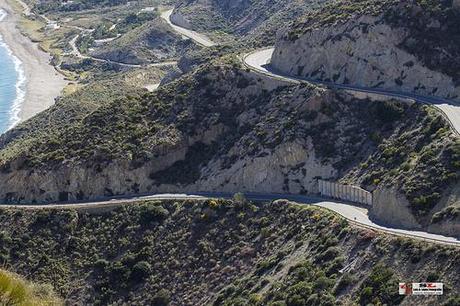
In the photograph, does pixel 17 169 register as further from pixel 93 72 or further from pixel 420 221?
pixel 93 72

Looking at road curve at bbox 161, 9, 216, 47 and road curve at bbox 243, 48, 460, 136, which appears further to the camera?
road curve at bbox 161, 9, 216, 47

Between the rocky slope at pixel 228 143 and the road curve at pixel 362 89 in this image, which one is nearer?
the road curve at pixel 362 89

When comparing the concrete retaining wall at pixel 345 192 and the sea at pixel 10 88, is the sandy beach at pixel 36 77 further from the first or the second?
the concrete retaining wall at pixel 345 192

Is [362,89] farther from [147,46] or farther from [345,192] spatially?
[147,46]

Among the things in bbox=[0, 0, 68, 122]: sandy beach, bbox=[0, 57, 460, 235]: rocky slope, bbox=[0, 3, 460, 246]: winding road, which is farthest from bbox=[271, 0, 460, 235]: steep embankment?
bbox=[0, 0, 68, 122]: sandy beach

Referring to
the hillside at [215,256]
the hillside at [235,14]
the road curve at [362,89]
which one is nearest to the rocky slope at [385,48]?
the road curve at [362,89]

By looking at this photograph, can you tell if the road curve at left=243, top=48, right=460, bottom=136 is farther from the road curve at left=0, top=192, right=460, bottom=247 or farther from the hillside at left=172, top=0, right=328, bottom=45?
the hillside at left=172, top=0, right=328, bottom=45

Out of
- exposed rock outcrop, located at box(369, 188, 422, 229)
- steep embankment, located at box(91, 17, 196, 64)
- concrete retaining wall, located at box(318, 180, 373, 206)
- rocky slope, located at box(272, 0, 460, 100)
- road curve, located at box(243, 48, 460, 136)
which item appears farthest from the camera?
steep embankment, located at box(91, 17, 196, 64)
